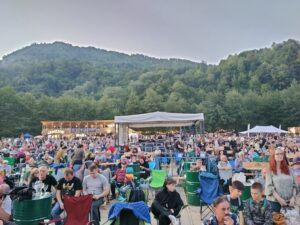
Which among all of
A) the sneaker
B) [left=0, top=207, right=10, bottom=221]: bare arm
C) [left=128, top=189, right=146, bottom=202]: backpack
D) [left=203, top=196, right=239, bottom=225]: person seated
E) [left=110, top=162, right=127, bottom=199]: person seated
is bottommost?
[left=110, top=162, right=127, bottom=199]: person seated

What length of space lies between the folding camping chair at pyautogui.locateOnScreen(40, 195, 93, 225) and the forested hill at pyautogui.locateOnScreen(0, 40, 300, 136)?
48463 mm

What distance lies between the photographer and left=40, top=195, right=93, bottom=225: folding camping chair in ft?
14.4

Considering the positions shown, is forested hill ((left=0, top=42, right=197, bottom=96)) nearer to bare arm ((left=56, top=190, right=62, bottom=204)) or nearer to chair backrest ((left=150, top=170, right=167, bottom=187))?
chair backrest ((left=150, top=170, right=167, bottom=187))

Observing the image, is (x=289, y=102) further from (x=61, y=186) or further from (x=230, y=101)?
(x=61, y=186)

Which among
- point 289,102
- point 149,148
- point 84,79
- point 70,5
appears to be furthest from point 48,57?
point 149,148

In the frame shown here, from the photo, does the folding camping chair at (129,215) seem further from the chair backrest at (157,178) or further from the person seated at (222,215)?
the chair backrest at (157,178)

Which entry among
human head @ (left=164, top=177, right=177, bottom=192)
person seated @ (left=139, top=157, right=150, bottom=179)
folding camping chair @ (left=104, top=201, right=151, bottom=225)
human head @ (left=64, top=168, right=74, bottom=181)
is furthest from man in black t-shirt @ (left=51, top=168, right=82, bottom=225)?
person seated @ (left=139, top=157, right=150, bottom=179)

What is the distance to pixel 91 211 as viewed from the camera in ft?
16.0

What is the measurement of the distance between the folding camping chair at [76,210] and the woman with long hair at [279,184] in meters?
2.42

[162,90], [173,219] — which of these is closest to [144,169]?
[173,219]

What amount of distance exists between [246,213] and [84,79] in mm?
97866

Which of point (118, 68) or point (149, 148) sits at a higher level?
point (118, 68)

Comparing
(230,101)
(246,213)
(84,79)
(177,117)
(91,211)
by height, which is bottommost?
(91,211)

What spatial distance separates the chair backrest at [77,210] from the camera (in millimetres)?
4402
